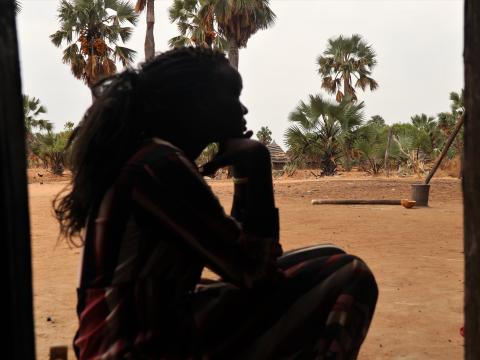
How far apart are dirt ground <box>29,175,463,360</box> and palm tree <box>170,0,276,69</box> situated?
10.5 m

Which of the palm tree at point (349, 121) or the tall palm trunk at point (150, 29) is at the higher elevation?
the tall palm trunk at point (150, 29)

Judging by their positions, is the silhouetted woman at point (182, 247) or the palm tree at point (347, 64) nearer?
the silhouetted woman at point (182, 247)

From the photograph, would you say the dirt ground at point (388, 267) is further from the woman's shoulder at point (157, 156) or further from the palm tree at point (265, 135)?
the palm tree at point (265, 135)

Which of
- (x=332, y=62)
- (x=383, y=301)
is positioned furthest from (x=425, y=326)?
(x=332, y=62)

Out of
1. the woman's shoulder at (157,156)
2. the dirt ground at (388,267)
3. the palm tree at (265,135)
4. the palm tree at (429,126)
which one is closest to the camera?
the woman's shoulder at (157,156)

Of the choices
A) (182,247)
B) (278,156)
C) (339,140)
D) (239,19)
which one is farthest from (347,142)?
(182,247)

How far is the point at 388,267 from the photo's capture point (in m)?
5.07

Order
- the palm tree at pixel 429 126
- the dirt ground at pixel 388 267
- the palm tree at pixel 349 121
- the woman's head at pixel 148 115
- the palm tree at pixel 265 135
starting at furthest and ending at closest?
the palm tree at pixel 265 135 < the palm tree at pixel 429 126 < the palm tree at pixel 349 121 < the dirt ground at pixel 388 267 < the woman's head at pixel 148 115

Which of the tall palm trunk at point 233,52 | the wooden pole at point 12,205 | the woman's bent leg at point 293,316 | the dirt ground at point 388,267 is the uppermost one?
the tall palm trunk at point 233,52

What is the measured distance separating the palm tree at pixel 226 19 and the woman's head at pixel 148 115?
19.1m

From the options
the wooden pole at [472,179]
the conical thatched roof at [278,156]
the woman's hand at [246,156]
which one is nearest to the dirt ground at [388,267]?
the wooden pole at [472,179]

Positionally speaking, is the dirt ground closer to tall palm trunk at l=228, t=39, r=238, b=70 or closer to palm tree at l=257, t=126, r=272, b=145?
tall palm trunk at l=228, t=39, r=238, b=70

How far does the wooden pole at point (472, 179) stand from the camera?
1582 millimetres

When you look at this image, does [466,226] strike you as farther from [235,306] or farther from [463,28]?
[235,306]
